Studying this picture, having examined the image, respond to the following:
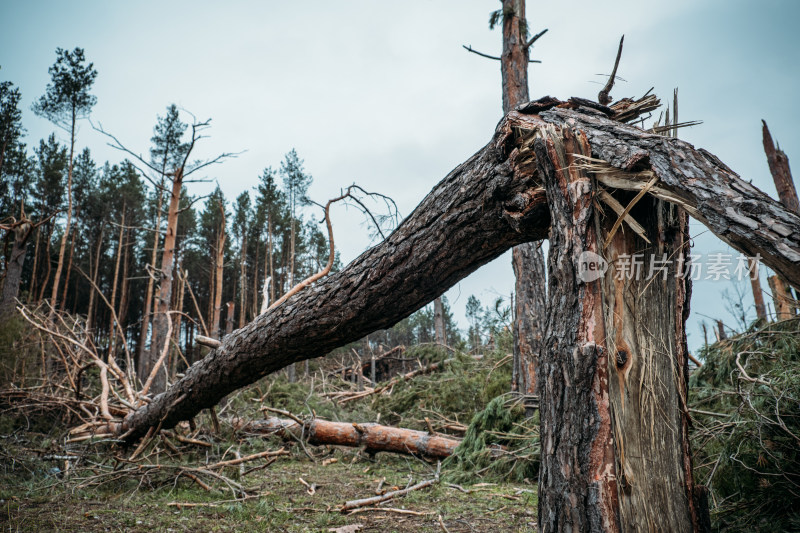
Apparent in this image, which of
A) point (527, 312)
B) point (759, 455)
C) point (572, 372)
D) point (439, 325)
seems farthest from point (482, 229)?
point (439, 325)

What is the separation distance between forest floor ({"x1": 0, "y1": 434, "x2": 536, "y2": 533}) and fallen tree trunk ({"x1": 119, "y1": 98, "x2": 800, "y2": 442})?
985 mm

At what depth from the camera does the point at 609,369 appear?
5.39 ft

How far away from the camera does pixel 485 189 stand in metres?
2.22

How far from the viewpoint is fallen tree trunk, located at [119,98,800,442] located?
127 centimetres

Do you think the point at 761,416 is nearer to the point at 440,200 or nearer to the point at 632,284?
the point at 632,284

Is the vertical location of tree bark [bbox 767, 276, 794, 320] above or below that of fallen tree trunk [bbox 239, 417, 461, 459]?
above

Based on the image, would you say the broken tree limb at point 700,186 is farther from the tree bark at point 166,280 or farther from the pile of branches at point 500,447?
the tree bark at point 166,280

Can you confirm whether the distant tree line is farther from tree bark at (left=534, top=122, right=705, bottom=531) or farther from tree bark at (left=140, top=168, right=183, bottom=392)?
tree bark at (left=534, top=122, right=705, bottom=531)

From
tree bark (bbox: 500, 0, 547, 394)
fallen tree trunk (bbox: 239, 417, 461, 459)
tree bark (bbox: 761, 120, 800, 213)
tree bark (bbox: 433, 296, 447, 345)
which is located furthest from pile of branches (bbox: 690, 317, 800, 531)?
tree bark (bbox: 433, 296, 447, 345)

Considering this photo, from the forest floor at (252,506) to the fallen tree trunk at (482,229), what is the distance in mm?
985

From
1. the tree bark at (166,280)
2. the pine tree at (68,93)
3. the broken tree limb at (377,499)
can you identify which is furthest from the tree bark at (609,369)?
the pine tree at (68,93)

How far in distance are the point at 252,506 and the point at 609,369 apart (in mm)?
3178

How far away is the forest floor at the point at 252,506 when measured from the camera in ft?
10.2

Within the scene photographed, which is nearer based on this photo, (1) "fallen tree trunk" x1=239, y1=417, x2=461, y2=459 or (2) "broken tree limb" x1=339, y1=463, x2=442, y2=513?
(2) "broken tree limb" x1=339, y1=463, x2=442, y2=513
